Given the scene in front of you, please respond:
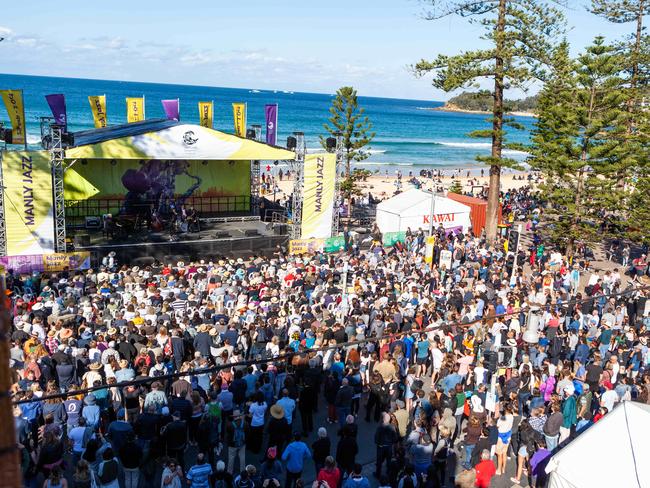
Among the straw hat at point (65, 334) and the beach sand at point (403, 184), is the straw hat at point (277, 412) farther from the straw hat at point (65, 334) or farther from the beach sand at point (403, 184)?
the beach sand at point (403, 184)

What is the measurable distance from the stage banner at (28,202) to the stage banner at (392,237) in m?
12.4

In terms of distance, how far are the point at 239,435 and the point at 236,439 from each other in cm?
7

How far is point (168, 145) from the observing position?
69.4ft

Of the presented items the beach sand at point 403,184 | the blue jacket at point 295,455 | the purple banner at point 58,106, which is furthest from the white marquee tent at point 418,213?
the blue jacket at point 295,455

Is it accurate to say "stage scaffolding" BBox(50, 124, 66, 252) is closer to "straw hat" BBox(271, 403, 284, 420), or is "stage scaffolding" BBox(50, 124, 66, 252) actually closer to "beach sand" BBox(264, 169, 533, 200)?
"straw hat" BBox(271, 403, 284, 420)

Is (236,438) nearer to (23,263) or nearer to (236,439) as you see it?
(236,439)

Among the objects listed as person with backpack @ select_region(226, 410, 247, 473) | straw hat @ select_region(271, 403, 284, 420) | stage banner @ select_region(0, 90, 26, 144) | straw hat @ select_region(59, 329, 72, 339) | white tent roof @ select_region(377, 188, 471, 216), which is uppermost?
stage banner @ select_region(0, 90, 26, 144)

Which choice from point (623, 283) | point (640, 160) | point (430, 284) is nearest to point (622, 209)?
point (640, 160)

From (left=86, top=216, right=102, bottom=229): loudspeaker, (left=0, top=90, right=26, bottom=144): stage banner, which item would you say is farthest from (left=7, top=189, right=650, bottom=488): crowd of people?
(left=86, top=216, right=102, bottom=229): loudspeaker

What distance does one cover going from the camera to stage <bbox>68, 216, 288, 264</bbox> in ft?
68.1

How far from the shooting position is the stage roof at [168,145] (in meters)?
20.0

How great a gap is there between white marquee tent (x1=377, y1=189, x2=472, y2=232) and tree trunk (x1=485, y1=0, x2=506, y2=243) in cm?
106

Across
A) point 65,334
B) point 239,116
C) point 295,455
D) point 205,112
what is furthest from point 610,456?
point 205,112

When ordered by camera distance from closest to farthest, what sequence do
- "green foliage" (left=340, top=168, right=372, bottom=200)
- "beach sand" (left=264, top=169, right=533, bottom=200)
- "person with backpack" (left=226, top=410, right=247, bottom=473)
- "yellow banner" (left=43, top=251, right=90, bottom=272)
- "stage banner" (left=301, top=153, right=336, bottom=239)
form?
"person with backpack" (left=226, top=410, right=247, bottom=473) → "yellow banner" (left=43, top=251, right=90, bottom=272) → "stage banner" (left=301, top=153, right=336, bottom=239) → "green foliage" (left=340, top=168, right=372, bottom=200) → "beach sand" (left=264, top=169, right=533, bottom=200)
